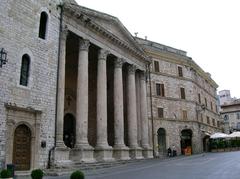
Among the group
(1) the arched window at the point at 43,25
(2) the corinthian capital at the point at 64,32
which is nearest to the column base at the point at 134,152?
(2) the corinthian capital at the point at 64,32

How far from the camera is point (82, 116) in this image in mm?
20766

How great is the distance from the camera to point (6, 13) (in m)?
16.1

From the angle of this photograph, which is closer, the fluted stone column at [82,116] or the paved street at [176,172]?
the paved street at [176,172]

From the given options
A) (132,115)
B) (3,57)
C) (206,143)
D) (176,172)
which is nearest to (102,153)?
(132,115)

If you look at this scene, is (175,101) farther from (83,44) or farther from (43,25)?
(43,25)

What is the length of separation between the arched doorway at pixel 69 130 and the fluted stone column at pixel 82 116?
7006 mm

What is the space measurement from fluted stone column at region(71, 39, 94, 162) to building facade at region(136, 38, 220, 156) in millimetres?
13432

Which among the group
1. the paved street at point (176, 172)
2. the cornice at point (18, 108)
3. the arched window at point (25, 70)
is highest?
the arched window at point (25, 70)

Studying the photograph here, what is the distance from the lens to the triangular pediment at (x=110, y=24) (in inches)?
892

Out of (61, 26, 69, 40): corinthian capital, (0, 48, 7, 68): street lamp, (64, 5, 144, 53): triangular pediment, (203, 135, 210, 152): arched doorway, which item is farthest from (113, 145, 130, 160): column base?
(203, 135, 210, 152): arched doorway

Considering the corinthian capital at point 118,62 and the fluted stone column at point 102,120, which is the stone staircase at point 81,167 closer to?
the fluted stone column at point 102,120

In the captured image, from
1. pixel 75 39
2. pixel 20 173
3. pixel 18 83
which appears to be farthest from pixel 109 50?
pixel 20 173

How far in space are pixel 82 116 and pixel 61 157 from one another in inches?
144

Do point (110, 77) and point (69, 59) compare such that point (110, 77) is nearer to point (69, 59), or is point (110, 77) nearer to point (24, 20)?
point (69, 59)
